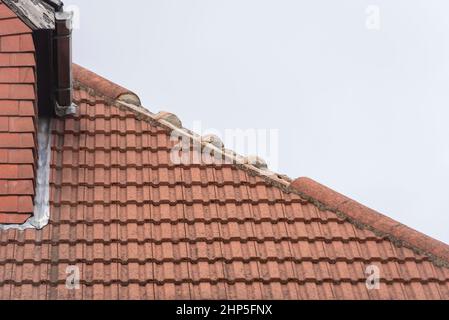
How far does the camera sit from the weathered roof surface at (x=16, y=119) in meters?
15.3

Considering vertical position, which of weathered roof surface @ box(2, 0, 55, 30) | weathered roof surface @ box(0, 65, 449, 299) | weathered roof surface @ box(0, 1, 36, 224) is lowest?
weathered roof surface @ box(0, 65, 449, 299)

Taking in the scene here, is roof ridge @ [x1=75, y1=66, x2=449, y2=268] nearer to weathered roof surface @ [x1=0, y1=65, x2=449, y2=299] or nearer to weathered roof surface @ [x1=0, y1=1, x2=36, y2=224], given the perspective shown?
weathered roof surface @ [x1=0, y1=65, x2=449, y2=299]

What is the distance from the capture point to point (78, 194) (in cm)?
1573

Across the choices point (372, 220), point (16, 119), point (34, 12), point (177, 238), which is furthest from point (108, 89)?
point (372, 220)

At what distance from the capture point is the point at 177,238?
1540 centimetres

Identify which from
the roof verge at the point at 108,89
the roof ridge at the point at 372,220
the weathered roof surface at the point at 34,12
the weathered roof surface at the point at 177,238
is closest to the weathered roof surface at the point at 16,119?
the weathered roof surface at the point at 34,12

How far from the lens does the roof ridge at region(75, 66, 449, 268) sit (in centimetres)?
1579

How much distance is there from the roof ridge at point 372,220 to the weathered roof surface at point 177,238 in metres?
0.05

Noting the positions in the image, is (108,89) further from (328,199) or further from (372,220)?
(372,220)

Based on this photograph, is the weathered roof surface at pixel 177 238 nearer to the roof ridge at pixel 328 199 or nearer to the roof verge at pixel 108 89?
the roof ridge at pixel 328 199

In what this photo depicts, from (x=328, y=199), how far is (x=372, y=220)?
508mm

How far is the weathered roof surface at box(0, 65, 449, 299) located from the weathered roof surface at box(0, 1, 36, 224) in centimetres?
31

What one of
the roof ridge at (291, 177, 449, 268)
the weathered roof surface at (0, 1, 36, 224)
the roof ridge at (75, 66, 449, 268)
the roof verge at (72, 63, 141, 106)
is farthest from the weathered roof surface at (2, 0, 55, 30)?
the roof ridge at (291, 177, 449, 268)

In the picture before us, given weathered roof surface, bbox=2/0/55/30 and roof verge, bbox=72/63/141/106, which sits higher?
weathered roof surface, bbox=2/0/55/30
